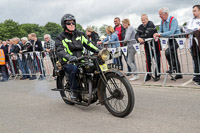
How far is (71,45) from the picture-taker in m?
4.80

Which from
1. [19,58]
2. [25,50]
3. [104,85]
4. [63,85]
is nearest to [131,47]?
[63,85]

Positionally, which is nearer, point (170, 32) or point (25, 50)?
point (170, 32)

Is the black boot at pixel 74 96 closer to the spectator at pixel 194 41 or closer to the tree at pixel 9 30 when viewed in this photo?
the spectator at pixel 194 41

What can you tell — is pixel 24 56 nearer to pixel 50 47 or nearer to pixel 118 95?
pixel 50 47

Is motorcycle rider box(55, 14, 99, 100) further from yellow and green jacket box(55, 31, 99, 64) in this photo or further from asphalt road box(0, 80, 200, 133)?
asphalt road box(0, 80, 200, 133)

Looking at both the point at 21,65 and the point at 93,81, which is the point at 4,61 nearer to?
the point at 21,65

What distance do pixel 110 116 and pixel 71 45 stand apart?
5.25 feet

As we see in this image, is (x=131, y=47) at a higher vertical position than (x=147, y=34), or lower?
lower

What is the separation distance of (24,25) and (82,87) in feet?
431

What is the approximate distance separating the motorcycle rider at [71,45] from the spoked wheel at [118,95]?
0.76 metres

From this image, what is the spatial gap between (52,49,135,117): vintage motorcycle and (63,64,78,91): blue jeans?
0.08 metres

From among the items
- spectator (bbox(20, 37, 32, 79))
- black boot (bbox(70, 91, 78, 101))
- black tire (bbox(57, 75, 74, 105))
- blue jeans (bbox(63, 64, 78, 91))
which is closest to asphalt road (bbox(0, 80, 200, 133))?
black tire (bbox(57, 75, 74, 105))

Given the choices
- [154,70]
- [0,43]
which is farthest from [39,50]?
[154,70]

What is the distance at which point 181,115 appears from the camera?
409 centimetres
